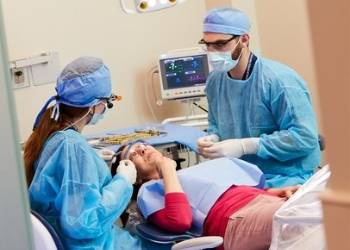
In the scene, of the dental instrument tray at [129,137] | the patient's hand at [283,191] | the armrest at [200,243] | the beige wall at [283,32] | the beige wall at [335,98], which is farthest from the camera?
the beige wall at [283,32]

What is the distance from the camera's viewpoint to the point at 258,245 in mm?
1765

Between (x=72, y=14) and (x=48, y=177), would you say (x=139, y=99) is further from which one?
(x=48, y=177)

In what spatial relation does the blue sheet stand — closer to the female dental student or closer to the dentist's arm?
the dentist's arm

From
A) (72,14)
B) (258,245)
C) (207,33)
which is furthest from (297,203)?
(72,14)

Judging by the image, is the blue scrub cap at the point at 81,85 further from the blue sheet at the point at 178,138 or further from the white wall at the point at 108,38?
the white wall at the point at 108,38

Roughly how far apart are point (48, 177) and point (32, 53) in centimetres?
191

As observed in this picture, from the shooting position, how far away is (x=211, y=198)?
2.01 metres

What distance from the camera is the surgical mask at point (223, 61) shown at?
2.31 metres

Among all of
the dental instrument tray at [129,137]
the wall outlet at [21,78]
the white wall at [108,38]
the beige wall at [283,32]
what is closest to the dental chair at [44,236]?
the dental instrument tray at [129,137]

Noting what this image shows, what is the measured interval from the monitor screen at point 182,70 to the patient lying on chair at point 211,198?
4.34ft

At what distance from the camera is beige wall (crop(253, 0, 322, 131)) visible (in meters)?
3.41

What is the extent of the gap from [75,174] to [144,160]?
26.0 inches

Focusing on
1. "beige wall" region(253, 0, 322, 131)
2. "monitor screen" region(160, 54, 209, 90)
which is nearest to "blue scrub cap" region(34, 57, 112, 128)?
"monitor screen" region(160, 54, 209, 90)

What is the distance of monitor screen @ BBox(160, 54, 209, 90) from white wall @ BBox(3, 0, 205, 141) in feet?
0.75
